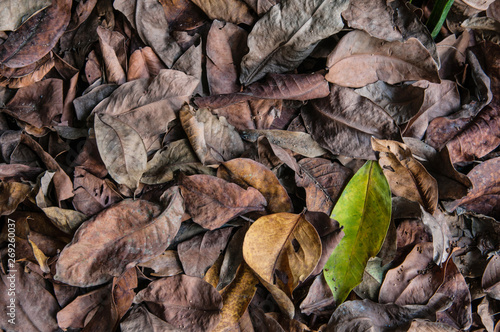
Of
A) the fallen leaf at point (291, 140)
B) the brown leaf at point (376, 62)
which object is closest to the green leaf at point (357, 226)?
the fallen leaf at point (291, 140)

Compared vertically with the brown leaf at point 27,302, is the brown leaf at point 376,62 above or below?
above

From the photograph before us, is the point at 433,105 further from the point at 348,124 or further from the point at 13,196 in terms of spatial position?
the point at 13,196

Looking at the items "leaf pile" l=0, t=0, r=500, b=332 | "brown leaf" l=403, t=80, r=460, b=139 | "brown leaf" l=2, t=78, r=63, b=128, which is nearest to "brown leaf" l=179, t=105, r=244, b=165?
"leaf pile" l=0, t=0, r=500, b=332

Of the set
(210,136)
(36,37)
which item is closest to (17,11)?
(36,37)

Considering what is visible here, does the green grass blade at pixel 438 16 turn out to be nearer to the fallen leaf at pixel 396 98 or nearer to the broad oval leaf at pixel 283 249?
the fallen leaf at pixel 396 98

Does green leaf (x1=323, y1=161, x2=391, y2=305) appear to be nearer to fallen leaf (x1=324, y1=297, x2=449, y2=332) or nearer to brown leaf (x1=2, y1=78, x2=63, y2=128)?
fallen leaf (x1=324, y1=297, x2=449, y2=332)
